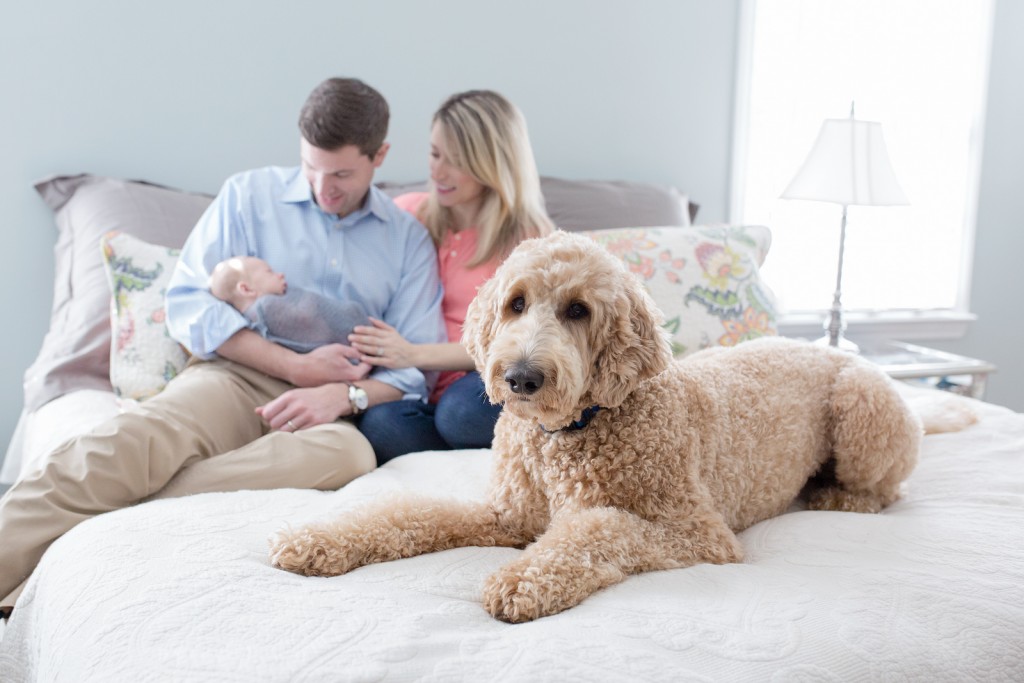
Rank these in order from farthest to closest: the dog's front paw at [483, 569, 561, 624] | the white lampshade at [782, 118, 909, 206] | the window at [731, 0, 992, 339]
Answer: the window at [731, 0, 992, 339] → the white lampshade at [782, 118, 909, 206] → the dog's front paw at [483, 569, 561, 624]

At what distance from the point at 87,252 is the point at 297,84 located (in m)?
0.85

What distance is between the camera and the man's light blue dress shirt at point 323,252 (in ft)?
6.82

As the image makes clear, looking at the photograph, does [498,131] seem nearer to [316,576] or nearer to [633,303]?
[633,303]

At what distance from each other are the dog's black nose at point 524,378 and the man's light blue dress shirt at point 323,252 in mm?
950

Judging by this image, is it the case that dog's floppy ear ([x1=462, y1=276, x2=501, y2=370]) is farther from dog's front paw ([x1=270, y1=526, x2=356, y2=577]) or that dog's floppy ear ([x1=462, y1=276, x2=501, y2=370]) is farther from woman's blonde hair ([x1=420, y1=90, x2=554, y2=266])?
woman's blonde hair ([x1=420, y1=90, x2=554, y2=266])

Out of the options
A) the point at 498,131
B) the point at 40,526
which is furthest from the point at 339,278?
the point at 40,526

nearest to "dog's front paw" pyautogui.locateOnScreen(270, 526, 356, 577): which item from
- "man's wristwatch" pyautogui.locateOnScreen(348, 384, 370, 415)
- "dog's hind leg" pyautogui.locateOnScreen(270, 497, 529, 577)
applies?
"dog's hind leg" pyautogui.locateOnScreen(270, 497, 529, 577)

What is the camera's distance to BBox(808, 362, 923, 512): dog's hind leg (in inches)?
62.4

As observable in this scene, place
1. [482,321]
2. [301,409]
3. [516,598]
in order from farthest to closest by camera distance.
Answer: [301,409]
[482,321]
[516,598]

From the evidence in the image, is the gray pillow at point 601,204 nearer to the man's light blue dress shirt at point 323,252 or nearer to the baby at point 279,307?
the man's light blue dress shirt at point 323,252

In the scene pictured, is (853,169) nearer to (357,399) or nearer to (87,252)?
(357,399)

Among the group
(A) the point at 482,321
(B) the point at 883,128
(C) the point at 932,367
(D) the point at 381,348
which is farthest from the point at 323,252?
(B) the point at 883,128

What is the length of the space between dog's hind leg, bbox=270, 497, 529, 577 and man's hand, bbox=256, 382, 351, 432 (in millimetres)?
580

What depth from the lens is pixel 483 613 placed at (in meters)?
1.12
